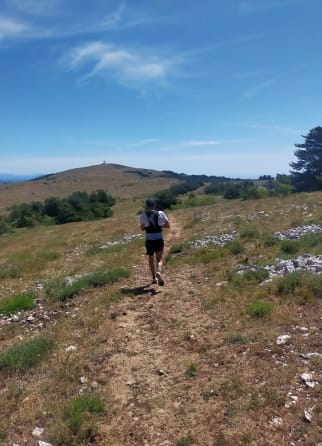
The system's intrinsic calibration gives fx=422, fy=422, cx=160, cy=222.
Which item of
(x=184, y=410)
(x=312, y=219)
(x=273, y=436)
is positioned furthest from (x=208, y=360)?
(x=312, y=219)

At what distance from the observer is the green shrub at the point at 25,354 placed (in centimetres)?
707

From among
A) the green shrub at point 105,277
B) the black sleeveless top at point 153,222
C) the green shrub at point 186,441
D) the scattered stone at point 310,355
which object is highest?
the black sleeveless top at point 153,222

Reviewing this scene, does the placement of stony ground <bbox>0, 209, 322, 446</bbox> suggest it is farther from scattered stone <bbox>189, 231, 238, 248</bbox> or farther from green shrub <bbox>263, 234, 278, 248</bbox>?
scattered stone <bbox>189, 231, 238, 248</bbox>

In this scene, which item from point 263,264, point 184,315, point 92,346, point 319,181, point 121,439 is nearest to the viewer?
point 121,439

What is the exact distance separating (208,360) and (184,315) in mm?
2241

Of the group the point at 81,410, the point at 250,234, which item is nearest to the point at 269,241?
the point at 250,234

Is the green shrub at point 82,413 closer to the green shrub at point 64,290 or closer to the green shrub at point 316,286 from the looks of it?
the green shrub at point 316,286

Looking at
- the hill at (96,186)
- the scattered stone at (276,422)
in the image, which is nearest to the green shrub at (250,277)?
Answer: the scattered stone at (276,422)

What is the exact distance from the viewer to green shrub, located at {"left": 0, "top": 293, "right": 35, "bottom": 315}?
10.6m

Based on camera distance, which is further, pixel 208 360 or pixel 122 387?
pixel 208 360

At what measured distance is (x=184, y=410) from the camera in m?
5.59

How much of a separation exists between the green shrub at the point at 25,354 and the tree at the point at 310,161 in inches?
2100

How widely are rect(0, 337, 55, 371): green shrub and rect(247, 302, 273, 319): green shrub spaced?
3.89m

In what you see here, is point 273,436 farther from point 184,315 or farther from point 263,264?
point 263,264
